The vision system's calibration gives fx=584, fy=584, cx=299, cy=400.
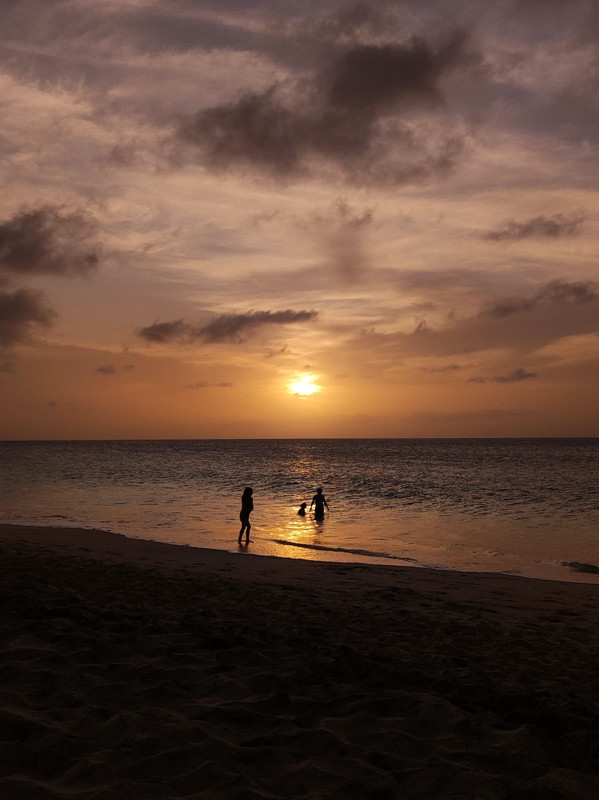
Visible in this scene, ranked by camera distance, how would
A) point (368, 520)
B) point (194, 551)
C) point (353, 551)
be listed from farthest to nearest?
point (368, 520)
point (353, 551)
point (194, 551)

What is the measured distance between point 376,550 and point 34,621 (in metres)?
13.8

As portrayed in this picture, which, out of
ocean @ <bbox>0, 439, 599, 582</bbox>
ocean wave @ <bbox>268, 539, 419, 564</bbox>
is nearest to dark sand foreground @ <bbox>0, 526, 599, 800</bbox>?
ocean wave @ <bbox>268, 539, 419, 564</bbox>

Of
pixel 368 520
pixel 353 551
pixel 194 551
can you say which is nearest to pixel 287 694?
pixel 194 551

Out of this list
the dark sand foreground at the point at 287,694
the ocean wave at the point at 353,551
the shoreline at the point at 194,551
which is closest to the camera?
the dark sand foreground at the point at 287,694

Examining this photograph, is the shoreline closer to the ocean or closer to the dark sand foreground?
the ocean

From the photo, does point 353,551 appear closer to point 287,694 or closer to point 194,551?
point 194,551

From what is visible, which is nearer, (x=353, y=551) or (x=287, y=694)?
(x=287, y=694)

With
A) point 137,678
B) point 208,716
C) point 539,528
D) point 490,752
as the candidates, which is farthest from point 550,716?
point 539,528

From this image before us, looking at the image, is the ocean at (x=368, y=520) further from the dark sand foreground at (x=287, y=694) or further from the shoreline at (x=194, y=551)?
the dark sand foreground at (x=287, y=694)

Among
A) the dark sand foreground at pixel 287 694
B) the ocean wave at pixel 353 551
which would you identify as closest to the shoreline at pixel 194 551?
the ocean wave at pixel 353 551

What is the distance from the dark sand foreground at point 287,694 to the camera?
186 inches

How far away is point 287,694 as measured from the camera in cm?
637

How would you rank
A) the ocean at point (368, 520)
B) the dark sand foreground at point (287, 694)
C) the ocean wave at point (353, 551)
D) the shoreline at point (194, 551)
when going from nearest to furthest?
the dark sand foreground at point (287, 694), the shoreline at point (194, 551), the ocean wave at point (353, 551), the ocean at point (368, 520)

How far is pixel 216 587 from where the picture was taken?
468 inches
